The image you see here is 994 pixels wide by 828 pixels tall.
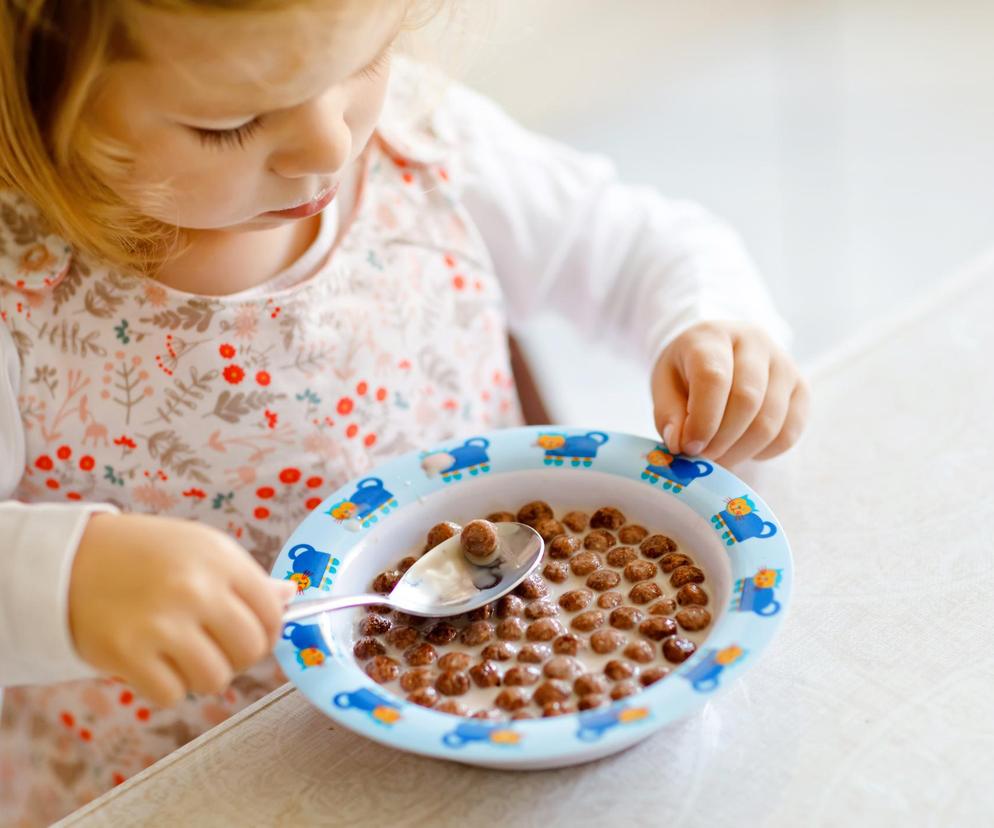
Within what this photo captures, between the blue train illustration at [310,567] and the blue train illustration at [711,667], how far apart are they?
22 cm

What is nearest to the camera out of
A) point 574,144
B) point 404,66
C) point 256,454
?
point 256,454

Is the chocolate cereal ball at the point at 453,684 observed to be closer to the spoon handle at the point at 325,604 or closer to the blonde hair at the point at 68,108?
the spoon handle at the point at 325,604

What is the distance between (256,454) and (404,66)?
352mm

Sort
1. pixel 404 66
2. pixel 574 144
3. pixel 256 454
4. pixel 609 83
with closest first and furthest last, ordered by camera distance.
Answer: pixel 256 454
pixel 404 66
pixel 574 144
pixel 609 83

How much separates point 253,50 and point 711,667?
1.23 ft

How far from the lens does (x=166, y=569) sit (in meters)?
0.54

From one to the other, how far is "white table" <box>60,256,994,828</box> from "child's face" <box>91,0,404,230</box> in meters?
0.29

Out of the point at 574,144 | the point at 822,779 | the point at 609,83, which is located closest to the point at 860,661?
the point at 822,779

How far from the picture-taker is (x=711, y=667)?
0.54 metres

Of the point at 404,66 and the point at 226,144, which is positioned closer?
the point at 226,144

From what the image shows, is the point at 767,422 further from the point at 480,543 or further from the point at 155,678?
the point at 155,678

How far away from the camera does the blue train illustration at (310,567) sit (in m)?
0.64

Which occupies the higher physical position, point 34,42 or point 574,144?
point 34,42

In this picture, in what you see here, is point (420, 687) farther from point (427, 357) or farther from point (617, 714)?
point (427, 357)
